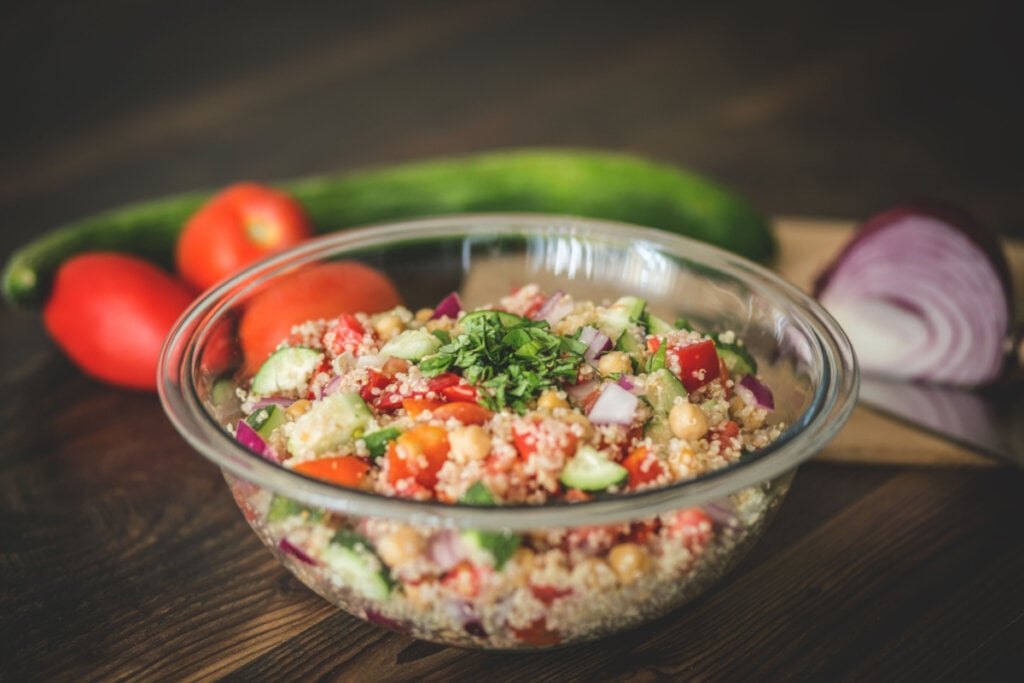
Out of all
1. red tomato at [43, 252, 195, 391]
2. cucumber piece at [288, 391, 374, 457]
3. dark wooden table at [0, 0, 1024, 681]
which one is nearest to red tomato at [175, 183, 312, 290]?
red tomato at [43, 252, 195, 391]

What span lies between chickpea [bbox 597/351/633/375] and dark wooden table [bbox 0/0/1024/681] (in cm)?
38

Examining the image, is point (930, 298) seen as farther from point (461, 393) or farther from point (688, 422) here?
point (461, 393)

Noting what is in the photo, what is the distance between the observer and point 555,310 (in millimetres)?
1703

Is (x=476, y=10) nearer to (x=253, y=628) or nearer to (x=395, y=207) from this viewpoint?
(x=395, y=207)

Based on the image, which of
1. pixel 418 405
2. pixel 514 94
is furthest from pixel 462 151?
pixel 418 405

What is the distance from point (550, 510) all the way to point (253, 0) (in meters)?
4.58

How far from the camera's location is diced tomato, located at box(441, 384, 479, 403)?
4.63 feet

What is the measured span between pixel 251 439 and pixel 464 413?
31cm

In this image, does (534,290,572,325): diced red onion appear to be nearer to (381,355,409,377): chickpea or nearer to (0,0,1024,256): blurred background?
(381,355,409,377): chickpea

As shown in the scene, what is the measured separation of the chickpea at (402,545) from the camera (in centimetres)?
116

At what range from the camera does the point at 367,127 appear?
3.74 meters

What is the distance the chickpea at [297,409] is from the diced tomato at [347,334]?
0.17 metres

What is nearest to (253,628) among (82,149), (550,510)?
(550,510)

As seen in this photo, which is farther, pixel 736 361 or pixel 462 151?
pixel 462 151
